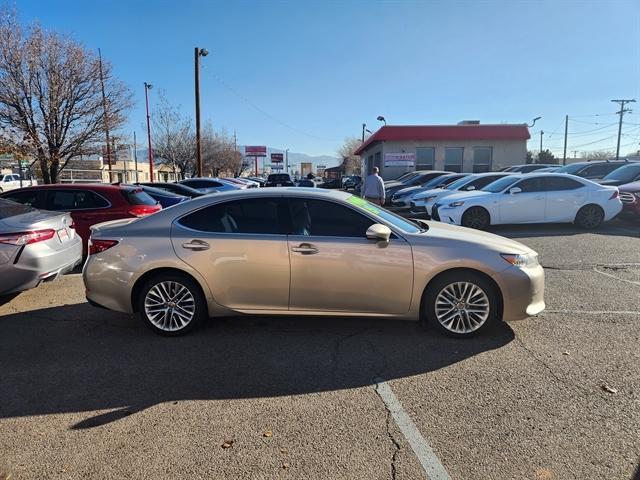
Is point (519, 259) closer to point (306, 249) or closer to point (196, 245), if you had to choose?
point (306, 249)

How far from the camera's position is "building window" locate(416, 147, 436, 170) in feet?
95.1

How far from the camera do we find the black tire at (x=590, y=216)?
11.0m

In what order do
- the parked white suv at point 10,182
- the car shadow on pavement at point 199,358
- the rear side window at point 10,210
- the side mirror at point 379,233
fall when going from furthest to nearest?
the parked white suv at point 10,182 < the rear side window at point 10,210 < the side mirror at point 379,233 < the car shadow on pavement at point 199,358

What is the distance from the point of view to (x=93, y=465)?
2625mm

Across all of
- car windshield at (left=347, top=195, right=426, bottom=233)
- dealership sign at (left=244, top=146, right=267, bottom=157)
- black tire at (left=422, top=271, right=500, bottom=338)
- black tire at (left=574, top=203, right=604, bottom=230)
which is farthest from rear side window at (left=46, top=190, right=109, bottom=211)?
dealership sign at (left=244, top=146, right=267, bottom=157)

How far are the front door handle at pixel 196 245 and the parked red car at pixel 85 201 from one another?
14.0ft

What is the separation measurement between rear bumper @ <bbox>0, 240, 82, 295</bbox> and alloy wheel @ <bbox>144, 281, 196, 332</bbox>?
5.48 ft

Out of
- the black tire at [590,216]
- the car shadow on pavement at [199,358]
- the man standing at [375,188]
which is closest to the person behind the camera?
the car shadow on pavement at [199,358]

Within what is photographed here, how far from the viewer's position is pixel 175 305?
4.48 meters

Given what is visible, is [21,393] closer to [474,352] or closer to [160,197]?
[474,352]

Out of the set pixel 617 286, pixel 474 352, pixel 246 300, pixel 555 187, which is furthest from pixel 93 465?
pixel 555 187

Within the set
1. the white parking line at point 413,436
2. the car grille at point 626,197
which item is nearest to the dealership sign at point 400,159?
the car grille at point 626,197

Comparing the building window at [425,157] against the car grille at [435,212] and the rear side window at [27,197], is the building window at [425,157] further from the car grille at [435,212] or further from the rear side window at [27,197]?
the rear side window at [27,197]

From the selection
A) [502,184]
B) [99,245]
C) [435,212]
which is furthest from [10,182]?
[99,245]
